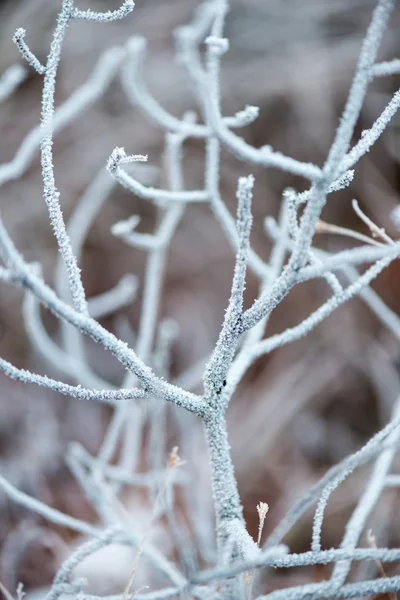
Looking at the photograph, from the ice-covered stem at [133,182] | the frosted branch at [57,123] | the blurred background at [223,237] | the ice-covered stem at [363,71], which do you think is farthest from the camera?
the blurred background at [223,237]

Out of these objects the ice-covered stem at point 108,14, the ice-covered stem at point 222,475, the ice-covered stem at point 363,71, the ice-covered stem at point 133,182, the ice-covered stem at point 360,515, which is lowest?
the ice-covered stem at point 360,515

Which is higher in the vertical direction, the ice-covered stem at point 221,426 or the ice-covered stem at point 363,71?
the ice-covered stem at point 363,71

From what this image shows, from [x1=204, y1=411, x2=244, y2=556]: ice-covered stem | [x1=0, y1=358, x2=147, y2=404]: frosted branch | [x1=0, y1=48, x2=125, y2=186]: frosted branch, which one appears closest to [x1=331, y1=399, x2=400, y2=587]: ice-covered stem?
[x1=204, y1=411, x2=244, y2=556]: ice-covered stem

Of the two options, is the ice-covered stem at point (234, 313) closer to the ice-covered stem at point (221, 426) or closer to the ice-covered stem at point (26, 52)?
the ice-covered stem at point (221, 426)

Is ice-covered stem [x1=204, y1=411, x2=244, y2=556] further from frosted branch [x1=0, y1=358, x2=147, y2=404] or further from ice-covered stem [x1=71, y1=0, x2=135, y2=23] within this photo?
ice-covered stem [x1=71, y1=0, x2=135, y2=23]

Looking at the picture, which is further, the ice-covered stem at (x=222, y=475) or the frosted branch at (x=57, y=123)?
the frosted branch at (x=57, y=123)

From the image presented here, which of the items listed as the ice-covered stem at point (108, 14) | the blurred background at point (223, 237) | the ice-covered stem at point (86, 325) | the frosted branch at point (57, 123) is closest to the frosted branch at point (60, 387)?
the ice-covered stem at point (86, 325)

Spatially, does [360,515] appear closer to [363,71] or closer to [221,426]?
[221,426]
